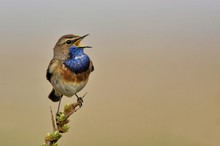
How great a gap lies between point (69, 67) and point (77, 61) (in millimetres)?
210

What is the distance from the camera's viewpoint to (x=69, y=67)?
4.95 meters

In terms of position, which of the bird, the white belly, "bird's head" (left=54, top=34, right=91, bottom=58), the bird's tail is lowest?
the bird's tail

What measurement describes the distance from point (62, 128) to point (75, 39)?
125 centimetres

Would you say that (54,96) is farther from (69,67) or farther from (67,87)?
(69,67)

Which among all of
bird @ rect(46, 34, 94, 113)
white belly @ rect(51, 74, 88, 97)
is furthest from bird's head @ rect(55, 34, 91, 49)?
white belly @ rect(51, 74, 88, 97)

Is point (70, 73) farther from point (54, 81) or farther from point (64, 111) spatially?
point (64, 111)

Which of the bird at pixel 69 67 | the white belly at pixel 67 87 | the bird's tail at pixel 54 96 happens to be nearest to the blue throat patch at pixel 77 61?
the bird at pixel 69 67

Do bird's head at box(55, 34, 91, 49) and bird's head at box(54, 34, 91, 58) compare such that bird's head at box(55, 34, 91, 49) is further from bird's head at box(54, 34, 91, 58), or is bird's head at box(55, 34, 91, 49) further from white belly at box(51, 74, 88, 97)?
white belly at box(51, 74, 88, 97)

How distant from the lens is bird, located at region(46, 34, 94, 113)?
187 inches

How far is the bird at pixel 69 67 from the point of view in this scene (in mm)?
4754

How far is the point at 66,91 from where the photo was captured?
191 inches

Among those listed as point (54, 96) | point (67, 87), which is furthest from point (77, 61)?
point (54, 96)

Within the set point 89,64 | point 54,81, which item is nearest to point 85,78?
point 89,64

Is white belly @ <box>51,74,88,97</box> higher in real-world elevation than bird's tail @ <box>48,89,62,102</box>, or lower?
higher
